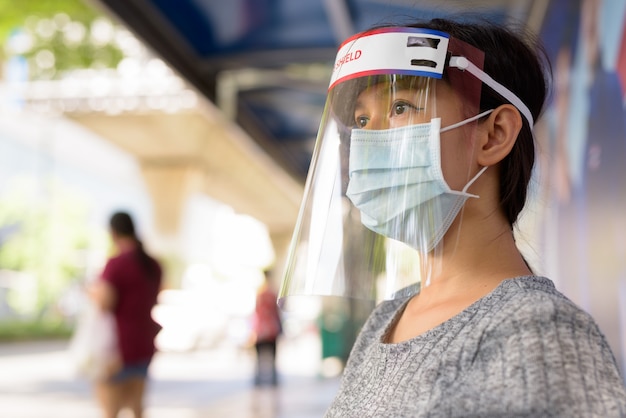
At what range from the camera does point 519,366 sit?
107 cm

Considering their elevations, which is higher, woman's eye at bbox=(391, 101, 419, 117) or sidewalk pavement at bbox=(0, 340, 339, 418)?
woman's eye at bbox=(391, 101, 419, 117)

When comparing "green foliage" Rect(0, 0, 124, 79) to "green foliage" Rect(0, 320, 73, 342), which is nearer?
"green foliage" Rect(0, 0, 124, 79)

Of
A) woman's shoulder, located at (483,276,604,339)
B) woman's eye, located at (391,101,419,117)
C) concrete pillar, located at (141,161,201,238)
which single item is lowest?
woman's shoulder, located at (483,276,604,339)

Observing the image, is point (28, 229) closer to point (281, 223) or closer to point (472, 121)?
point (281, 223)

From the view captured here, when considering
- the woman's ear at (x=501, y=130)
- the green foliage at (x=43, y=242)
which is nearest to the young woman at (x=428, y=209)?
the woman's ear at (x=501, y=130)

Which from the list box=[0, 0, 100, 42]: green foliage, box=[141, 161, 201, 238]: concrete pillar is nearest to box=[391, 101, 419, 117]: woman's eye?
box=[0, 0, 100, 42]: green foliage

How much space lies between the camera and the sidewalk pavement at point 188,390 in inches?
369

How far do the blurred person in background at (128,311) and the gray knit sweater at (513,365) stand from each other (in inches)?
157

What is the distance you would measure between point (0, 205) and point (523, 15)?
132 ft

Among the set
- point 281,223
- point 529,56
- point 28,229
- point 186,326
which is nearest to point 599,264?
point 529,56

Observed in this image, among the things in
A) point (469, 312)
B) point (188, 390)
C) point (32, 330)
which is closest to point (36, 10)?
point (188, 390)

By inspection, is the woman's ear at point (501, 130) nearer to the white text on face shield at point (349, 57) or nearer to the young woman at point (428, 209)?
the young woman at point (428, 209)

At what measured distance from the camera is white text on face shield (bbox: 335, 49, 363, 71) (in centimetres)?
146

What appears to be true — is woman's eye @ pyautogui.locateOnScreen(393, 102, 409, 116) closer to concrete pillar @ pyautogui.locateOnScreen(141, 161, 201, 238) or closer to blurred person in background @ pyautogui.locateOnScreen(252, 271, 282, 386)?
blurred person in background @ pyautogui.locateOnScreen(252, 271, 282, 386)
